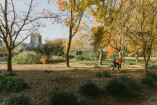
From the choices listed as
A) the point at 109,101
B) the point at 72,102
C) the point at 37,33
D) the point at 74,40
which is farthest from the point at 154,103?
the point at 74,40

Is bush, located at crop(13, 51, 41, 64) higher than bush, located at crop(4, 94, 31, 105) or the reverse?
higher

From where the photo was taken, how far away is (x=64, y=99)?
10.4 feet

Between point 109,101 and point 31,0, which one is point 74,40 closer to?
point 31,0

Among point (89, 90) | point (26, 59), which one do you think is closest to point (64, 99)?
point (89, 90)

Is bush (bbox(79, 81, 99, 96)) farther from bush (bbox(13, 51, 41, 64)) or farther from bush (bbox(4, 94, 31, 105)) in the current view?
bush (bbox(13, 51, 41, 64))

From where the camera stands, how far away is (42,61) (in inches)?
563

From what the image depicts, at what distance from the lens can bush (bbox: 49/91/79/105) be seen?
3.11m

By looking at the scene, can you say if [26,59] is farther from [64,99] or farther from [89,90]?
[64,99]

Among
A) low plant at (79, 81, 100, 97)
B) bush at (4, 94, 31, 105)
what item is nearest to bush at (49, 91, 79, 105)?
bush at (4, 94, 31, 105)

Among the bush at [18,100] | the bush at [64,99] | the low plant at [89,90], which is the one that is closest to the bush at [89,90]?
the low plant at [89,90]

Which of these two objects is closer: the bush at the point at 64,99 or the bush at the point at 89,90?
the bush at the point at 64,99

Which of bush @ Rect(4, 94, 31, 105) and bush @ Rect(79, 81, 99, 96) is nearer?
bush @ Rect(4, 94, 31, 105)

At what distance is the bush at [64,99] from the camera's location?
311 cm

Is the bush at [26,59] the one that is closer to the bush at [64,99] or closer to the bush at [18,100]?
Result: the bush at [18,100]
